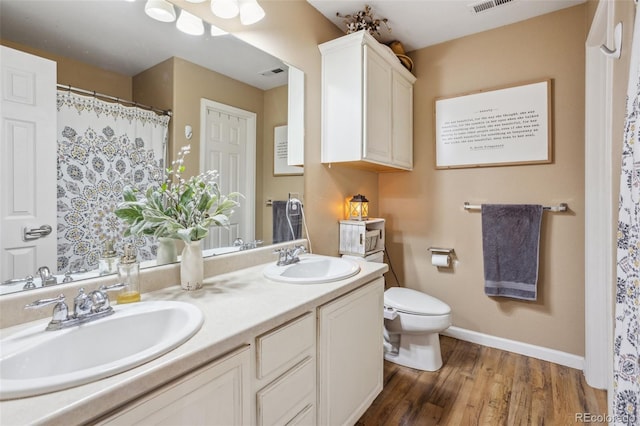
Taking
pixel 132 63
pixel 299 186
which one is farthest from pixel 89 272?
pixel 299 186

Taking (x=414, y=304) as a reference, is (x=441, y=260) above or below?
above

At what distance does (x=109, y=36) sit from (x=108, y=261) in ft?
2.76

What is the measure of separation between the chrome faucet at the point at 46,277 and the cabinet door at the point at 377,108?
5.36ft

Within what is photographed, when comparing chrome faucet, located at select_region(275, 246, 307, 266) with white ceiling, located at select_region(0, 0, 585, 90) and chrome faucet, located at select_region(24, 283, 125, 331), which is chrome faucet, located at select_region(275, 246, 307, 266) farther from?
white ceiling, located at select_region(0, 0, 585, 90)

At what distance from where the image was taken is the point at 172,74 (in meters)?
1.35

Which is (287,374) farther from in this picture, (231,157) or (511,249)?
(511,249)

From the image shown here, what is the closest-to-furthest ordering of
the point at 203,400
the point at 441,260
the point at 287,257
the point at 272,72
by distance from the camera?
the point at 203,400, the point at 287,257, the point at 272,72, the point at 441,260

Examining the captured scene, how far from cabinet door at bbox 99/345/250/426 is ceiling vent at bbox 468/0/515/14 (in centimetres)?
246

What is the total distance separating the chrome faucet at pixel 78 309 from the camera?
2.75 feet

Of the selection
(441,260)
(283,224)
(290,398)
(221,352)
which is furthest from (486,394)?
(221,352)

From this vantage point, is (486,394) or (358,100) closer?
(486,394)

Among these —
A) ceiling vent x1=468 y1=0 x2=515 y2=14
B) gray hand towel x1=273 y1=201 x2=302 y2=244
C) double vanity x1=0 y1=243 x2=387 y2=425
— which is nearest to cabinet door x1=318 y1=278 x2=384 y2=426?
double vanity x1=0 y1=243 x2=387 y2=425

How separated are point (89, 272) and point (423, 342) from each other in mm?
1924

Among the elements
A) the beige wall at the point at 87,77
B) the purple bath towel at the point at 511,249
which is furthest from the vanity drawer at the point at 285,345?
the purple bath towel at the point at 511,249
